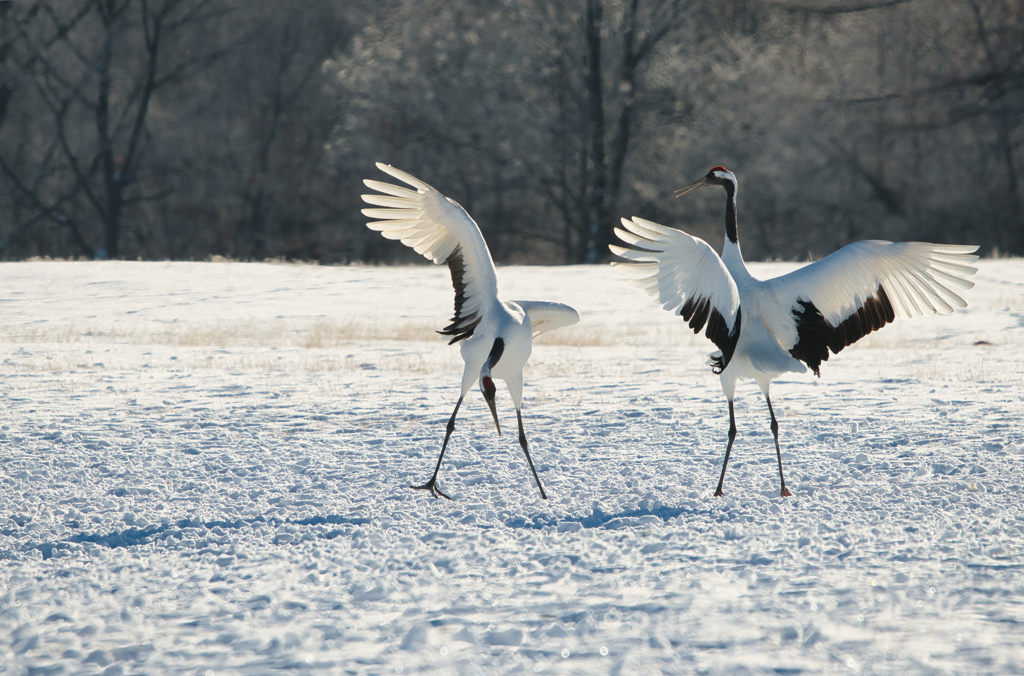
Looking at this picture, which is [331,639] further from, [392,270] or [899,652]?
[392,270]

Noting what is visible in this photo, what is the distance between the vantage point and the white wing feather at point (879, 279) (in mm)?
5828

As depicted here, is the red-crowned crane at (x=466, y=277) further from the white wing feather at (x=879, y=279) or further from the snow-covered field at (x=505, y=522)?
the white wing feather at (x=879, y=279)

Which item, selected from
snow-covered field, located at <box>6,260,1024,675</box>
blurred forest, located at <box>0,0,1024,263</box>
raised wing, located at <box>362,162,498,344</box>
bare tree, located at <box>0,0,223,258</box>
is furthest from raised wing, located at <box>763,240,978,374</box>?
bare tree, located at <box>0,0,223,258</box>

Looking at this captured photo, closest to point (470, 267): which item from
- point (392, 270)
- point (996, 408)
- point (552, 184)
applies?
point (996, 408)

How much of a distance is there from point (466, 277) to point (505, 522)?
5.10ft

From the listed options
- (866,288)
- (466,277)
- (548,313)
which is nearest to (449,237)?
(466,277)

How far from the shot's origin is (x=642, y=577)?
450 cm

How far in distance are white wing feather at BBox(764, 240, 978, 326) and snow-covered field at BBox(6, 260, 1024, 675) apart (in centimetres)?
112

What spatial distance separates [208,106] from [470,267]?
98.8 ft

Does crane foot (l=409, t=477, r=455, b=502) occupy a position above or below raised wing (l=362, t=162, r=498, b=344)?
below

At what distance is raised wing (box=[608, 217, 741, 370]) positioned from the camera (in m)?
5.39

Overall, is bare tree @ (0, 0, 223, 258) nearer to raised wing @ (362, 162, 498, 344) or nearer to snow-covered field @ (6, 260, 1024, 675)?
snow-covered field @ (6, 260, 1024, 675)

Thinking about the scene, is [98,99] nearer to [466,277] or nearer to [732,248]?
[466,277]

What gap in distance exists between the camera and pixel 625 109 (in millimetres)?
26094
